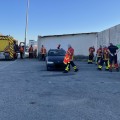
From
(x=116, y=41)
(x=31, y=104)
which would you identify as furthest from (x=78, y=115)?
(x=116, y=41)

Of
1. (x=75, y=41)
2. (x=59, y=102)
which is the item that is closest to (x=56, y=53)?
(x=59, y=102)

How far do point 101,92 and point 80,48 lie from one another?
25240 mm

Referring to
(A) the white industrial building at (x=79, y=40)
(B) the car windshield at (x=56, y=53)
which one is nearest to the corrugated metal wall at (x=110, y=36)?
(A) the white industrial building at (x=79, y=40)

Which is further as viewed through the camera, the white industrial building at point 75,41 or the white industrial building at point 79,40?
the white industrial building at point 75,41

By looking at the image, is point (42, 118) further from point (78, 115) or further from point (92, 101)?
point (92, 101)

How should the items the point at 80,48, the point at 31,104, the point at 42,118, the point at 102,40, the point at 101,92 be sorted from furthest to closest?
1. the point at 80,48
2. the point at 102,40
3. the point at 101,92
4. the point at 31,104
5. the point at 42,118

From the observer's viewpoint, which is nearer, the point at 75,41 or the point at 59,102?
the point at 59,102

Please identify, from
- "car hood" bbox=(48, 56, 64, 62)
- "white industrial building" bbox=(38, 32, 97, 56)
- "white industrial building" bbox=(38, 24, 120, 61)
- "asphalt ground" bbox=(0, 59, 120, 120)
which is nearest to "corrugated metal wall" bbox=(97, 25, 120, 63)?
"white industrial building" bbox=(38, 24, 120, 61)

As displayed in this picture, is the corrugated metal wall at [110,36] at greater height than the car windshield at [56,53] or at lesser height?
greater

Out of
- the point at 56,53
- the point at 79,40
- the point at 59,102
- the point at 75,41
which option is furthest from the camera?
the point at 75,41

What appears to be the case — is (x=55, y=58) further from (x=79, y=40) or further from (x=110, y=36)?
(x=79, y=40)

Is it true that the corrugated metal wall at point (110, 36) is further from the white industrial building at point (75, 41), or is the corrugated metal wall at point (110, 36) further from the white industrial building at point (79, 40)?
the white industrial building at point (75, 41)

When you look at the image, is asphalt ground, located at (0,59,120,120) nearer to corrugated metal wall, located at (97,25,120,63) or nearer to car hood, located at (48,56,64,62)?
car hood, located at (48,56,64,62)

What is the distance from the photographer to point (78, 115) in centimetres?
755
